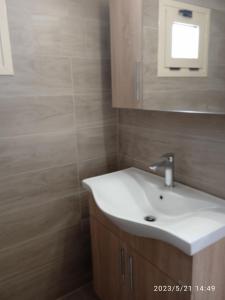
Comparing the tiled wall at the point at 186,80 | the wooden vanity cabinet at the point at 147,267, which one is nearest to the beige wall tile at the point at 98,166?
the wooden vanity cabinet at the point at 147,267

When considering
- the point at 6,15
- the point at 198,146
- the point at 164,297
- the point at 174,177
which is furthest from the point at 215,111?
the point at 6,15

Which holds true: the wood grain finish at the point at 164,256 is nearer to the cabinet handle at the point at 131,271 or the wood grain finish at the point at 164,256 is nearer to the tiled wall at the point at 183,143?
the cabinet handle at the point at 131,271

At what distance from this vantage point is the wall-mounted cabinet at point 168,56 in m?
1.06

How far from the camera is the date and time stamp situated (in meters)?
0.90

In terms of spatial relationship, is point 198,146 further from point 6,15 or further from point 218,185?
point 6,15

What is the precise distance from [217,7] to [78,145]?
3.43 feet

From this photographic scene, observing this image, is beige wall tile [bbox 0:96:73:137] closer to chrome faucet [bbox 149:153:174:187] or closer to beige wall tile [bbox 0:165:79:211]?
beige wall tile [bbox 0:165:79:211]

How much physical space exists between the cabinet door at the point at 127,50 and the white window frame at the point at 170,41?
0.12 m

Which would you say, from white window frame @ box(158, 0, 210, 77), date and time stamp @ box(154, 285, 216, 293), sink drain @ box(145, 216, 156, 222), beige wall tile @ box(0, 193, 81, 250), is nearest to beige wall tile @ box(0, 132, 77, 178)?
beige wall tile @ box(0, 193, 81, 250)

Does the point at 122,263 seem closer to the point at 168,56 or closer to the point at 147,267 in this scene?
the point at 147,267

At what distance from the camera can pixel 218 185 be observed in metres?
1.15

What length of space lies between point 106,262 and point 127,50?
1217mm

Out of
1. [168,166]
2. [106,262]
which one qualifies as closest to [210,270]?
[168,166]

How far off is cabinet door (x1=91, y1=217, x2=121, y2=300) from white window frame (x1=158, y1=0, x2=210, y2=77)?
3.04 feet
